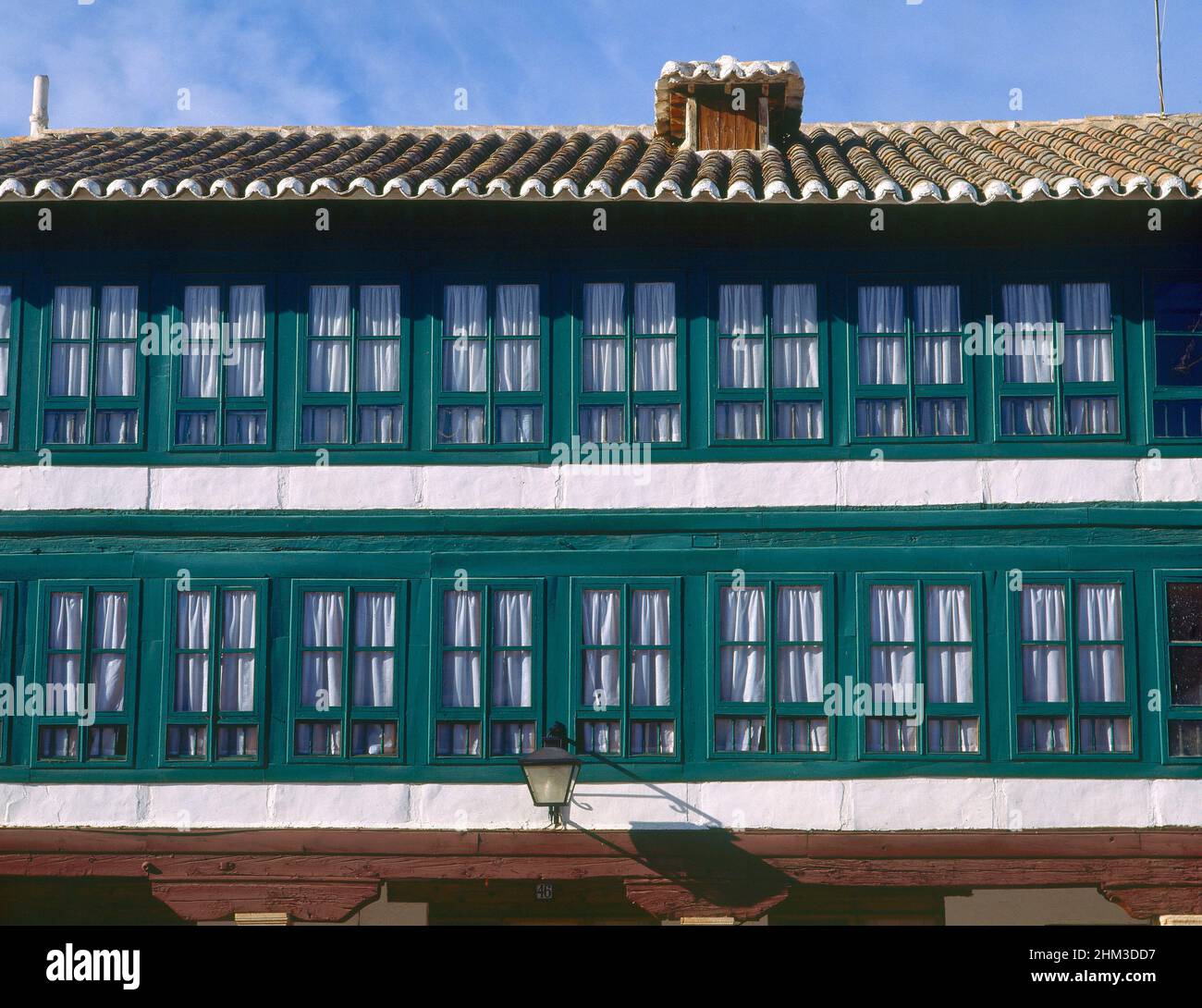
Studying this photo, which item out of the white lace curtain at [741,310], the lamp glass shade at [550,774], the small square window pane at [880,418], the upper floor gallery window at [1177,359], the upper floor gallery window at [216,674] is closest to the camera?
the lamp glass shade at [550,774]

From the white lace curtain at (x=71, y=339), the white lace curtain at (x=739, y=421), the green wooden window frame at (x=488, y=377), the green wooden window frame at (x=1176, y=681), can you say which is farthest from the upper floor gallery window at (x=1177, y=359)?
the white lace curtain at (x=71, y=339)

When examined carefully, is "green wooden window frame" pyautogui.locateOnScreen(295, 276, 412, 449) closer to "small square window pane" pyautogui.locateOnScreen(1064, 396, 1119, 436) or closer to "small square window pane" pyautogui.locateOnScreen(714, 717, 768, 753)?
"small square window pane" pyautogui.locateOnScreen(714, 717, 768, 753)

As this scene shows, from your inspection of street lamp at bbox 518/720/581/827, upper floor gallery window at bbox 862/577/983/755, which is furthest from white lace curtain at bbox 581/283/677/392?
street lamp at bbox 518/720/581/827

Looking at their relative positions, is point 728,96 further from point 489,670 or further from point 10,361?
point 10,361

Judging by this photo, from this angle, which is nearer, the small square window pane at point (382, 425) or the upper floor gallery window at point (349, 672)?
the upper floor gallery window at point (349, 672)

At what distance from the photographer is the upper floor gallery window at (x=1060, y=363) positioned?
1116 cm

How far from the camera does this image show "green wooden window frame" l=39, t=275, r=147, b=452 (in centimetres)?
1135

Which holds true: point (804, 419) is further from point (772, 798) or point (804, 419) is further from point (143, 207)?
point (143, 207)

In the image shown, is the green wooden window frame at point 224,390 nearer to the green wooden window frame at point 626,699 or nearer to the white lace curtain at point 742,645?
the green wooden window frame at point 626,699

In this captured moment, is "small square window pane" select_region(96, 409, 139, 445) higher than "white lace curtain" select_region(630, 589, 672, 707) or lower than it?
higher

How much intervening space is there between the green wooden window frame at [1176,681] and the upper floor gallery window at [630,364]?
156 inches

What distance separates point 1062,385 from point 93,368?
780 centimetres

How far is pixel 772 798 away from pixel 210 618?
4.61 m

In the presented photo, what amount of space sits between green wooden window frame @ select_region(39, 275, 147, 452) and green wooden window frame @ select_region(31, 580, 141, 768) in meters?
1.13
